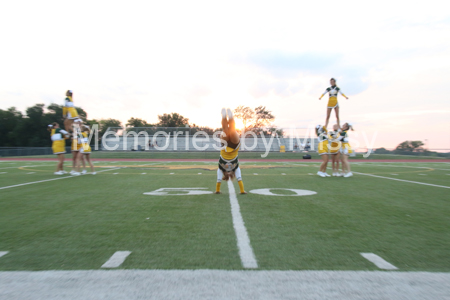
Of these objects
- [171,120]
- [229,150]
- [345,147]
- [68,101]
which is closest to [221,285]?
[229,150]

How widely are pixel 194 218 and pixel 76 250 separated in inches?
72.2

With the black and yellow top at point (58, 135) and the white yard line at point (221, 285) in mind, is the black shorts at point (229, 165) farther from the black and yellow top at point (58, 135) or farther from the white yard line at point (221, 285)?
the black and yellow top at point (58, 135)

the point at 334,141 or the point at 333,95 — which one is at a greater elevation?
the point at 333,95

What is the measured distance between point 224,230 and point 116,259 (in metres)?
1.52

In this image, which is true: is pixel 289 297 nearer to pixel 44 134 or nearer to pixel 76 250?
pixel 76 250

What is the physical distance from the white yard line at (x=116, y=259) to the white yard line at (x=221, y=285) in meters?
0.13

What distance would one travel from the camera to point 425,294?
7.54 ft

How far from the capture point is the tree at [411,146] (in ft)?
113

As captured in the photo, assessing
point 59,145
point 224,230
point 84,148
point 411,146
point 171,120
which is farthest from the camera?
point 171,120

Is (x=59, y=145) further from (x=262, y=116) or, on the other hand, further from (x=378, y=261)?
(x=262, y=116)

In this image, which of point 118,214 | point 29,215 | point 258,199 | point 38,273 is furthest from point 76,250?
point 258,199

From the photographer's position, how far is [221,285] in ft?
8.00

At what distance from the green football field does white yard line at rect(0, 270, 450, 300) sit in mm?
144

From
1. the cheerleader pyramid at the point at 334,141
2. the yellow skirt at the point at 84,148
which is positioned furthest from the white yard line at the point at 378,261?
the yellow skirt at the point at 84,148
